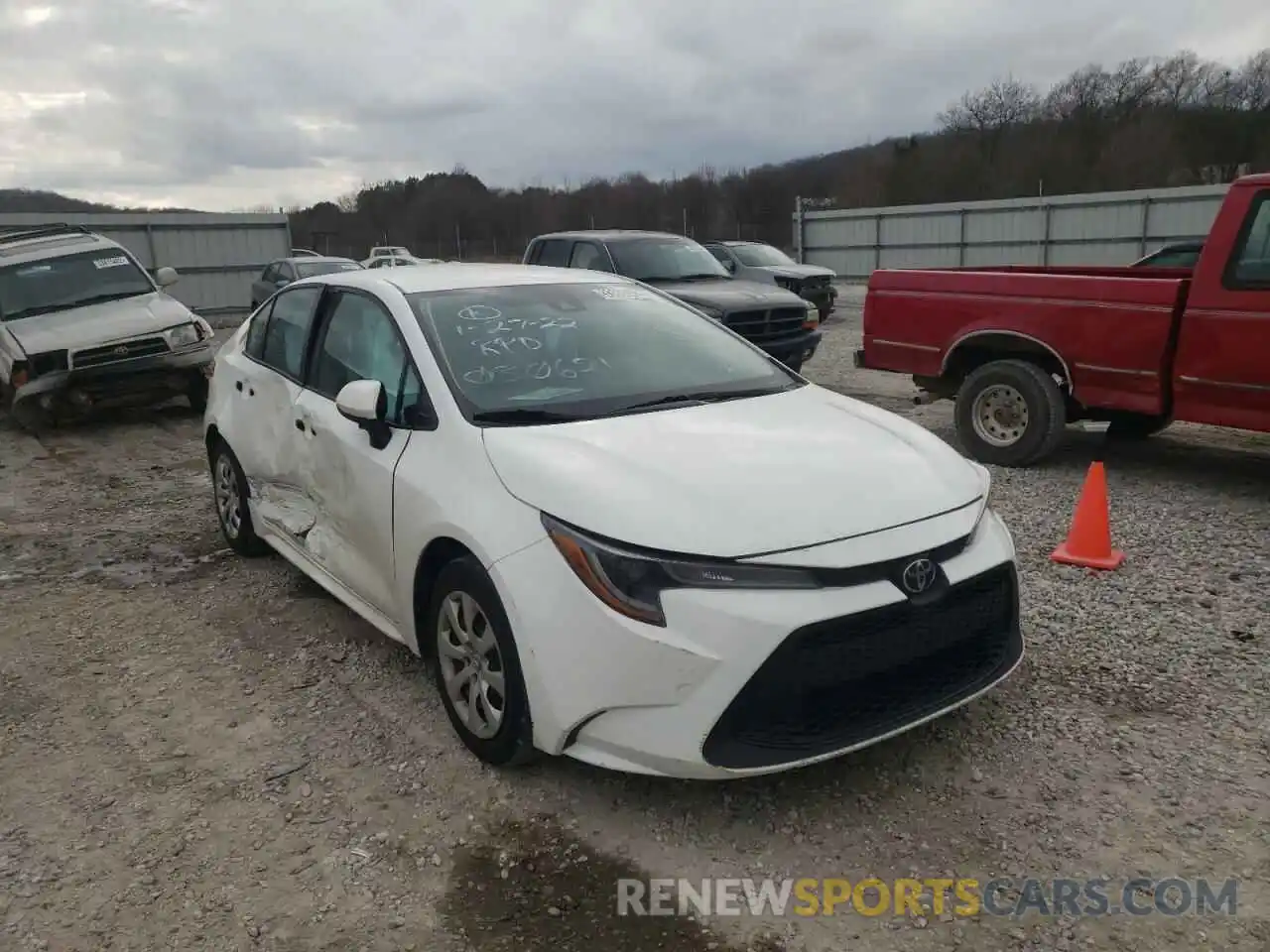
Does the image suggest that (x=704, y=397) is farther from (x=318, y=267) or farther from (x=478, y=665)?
(x=318, y=267)

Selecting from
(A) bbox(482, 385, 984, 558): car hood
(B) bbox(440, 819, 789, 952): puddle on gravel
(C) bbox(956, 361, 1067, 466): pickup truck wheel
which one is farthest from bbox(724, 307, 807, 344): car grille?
(B) bbox(440, 819, 789, 952): puddle on gravel

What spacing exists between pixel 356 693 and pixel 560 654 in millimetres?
1516

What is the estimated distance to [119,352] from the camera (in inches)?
386

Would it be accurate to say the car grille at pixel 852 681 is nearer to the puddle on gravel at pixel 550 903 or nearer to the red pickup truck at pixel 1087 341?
the puddle on gravel at pixel 550 903

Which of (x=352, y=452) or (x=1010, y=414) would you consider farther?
(x=1010, y=414)

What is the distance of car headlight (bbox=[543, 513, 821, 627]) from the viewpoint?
9.02 feet

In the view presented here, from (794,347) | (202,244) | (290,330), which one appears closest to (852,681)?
(290,330)

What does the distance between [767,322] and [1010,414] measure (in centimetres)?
368

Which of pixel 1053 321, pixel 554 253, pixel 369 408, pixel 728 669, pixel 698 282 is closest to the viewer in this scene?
pixel 728 669

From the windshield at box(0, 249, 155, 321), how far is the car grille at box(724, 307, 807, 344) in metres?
6.71

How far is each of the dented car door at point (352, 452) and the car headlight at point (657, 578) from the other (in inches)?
47.1

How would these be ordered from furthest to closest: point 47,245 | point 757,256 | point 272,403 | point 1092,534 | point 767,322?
point 757,256 → point 47,245 → point 767,322 → point 1092,534 → point 272,403

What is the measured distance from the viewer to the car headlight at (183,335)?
33.1ft

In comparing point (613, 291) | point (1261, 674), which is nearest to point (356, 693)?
point (613, 291)
